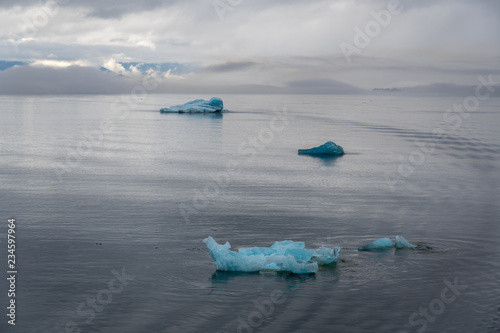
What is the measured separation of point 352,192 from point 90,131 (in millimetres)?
37304

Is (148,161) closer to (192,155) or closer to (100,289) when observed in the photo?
(192,155)

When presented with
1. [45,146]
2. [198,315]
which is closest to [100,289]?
[198,315]

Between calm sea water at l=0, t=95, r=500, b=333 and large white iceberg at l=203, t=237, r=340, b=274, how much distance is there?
0.23 metres

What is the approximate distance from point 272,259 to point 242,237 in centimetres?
315

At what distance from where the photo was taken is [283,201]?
23672mm

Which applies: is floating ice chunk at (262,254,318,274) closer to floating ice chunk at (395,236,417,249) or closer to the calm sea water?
the calm sea water

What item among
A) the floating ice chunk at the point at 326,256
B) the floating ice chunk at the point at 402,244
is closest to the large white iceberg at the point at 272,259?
the floating ice chunk at the point at 326,256

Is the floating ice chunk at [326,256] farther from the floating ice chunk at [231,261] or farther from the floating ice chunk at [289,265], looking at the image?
the floating ice chunk at [231,261]

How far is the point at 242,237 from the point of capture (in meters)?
18.2

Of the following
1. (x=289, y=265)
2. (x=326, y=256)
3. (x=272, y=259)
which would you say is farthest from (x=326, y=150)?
(x=289, y=265)

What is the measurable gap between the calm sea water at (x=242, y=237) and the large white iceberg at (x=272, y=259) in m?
0.23

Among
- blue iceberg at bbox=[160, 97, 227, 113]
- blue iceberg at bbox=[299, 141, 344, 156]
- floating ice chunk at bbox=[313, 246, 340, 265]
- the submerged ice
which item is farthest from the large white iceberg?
blue iceberg at bbox=[160, 97, 227, 113]

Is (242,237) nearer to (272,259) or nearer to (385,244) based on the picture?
(272,259)

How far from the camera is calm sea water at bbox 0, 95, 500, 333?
496 inches
